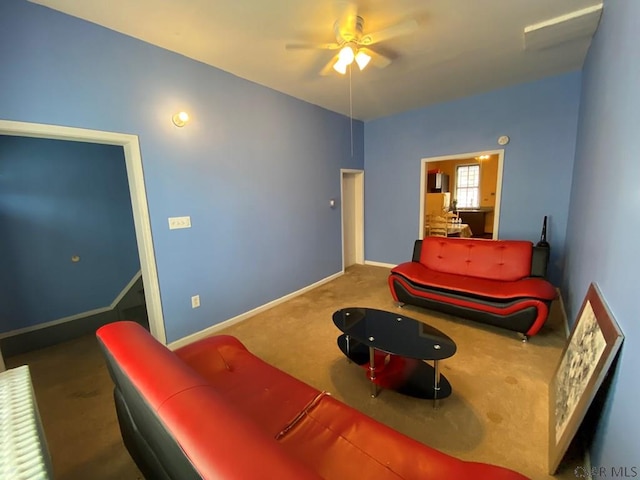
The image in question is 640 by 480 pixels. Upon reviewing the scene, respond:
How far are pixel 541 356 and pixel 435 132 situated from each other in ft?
11.5

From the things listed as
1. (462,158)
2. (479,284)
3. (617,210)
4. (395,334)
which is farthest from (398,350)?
(462,158)

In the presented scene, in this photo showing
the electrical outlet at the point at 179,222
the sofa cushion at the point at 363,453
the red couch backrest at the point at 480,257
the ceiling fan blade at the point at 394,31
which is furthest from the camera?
the red couch backrest at the point at 480,257

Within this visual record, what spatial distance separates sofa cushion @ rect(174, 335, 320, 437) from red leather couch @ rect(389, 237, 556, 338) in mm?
2132

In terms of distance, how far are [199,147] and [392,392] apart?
2.89m

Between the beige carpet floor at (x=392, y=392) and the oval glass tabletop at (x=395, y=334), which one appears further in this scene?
the oval glass tabletop at (x=395, y=334)

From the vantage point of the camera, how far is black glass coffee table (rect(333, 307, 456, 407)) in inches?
72.6

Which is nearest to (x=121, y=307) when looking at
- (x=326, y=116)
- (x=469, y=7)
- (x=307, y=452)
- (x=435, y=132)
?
(x=307, y=452)

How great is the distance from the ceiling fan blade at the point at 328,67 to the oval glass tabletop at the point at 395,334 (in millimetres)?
2376

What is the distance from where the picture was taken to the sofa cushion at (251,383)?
1.31 metres

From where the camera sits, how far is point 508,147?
392 cm

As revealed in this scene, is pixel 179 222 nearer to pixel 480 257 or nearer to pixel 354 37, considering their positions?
pixel 354 37

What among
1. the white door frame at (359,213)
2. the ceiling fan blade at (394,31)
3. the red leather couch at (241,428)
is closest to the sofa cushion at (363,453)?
the red leather couch at (241,428)

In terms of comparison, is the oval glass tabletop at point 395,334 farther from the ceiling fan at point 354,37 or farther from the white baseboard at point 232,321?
the ceiling fan at point 354,37

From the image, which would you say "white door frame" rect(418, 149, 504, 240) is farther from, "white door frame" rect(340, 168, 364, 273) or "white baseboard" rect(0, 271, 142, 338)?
"white baseboard" rect(0, 271, 142, 338)
